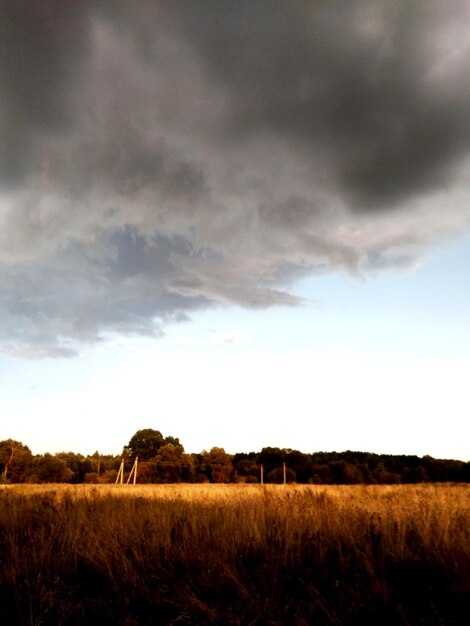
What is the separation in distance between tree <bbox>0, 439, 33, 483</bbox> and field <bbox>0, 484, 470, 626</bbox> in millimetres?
64622

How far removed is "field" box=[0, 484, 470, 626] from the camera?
379 centimetres

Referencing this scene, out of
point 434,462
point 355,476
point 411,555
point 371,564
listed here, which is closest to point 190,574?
point 371,564

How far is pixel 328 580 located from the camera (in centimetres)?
441

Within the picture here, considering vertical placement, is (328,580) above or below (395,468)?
below

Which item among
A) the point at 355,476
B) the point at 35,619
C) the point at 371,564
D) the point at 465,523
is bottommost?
the point at 35,619

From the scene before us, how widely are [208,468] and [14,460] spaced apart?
86.0ft

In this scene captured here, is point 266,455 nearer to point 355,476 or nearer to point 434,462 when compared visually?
point 355,476

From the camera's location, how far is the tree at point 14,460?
6309cm

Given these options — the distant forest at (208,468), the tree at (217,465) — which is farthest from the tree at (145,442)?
the tree at (217,465)

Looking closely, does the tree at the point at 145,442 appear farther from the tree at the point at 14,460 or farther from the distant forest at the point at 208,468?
the tree at the point at 14,460

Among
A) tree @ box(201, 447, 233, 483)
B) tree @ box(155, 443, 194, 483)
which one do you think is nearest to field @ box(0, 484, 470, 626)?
tree @ box(155, 443, 194, 483)

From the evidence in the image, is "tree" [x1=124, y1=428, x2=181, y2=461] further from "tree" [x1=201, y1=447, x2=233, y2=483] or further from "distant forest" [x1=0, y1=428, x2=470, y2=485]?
"tree" [x1=201, y1=447, x2=233, y2=483]

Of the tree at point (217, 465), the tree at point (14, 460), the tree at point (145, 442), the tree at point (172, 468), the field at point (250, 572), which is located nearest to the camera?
the field at point (250, 572)

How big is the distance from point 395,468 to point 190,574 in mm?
77224
